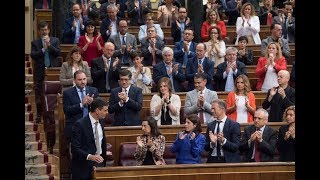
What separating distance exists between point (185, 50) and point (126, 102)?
8.23 ft

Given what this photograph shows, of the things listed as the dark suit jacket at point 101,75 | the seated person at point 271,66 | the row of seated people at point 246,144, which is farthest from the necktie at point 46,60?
the row of seated people at point 246,144

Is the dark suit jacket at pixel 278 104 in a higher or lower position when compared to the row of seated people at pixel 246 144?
higher

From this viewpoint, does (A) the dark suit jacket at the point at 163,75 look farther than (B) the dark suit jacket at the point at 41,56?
No

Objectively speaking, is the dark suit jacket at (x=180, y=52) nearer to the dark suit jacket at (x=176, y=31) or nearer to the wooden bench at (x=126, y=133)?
the dark suit jacket at (x=176, y=31)

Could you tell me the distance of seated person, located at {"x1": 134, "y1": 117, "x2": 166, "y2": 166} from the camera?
23.2 ft

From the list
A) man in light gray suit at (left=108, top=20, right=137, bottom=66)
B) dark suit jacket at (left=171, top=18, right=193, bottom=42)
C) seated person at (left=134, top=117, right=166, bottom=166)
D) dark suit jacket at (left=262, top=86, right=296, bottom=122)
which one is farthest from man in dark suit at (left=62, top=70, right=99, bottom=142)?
dark suit jacket at (left=171, top=18, right=193, bottom=42)

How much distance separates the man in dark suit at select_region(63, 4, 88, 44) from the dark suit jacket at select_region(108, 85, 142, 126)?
3.36 meters

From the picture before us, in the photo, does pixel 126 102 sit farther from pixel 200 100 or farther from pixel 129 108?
pixel 200 100

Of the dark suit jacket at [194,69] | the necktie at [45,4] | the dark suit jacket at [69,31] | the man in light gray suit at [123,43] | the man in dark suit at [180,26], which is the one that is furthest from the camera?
the necktie at [45,4]

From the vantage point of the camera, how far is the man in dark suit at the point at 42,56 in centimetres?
1062

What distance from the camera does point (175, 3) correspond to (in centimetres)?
1411
